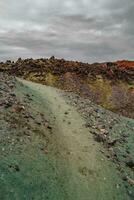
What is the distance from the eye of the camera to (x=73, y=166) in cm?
1228

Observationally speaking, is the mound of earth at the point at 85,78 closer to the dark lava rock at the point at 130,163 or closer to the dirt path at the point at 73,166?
the dirt path at the point at 73,166

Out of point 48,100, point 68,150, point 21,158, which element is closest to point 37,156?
point 21,158

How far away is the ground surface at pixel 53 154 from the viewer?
35.0 ft

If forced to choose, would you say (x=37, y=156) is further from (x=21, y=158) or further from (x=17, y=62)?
(x=17, y=62)

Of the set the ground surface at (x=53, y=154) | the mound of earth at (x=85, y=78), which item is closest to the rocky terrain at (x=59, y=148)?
the ground surface at (x=53, y=154)

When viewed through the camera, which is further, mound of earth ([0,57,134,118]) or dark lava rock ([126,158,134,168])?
mound of earth ([0,57,134,118])

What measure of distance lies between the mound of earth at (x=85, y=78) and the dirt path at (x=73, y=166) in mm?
10780

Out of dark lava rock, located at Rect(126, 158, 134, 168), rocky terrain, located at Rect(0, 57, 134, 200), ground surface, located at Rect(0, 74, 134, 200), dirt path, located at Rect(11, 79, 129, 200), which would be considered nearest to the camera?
ground surface, located at Rect(0, 74, 134, 200)

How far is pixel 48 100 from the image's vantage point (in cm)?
1678

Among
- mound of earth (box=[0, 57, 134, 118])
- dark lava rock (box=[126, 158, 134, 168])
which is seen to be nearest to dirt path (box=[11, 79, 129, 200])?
dark lava rock (box=[126, 158, 134, 168])

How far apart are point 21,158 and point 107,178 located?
2682mm

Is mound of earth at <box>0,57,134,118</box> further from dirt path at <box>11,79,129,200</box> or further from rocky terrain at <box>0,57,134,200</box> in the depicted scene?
dirt path at <box>11,79,129,200</box>

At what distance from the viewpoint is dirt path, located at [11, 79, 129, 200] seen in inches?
437

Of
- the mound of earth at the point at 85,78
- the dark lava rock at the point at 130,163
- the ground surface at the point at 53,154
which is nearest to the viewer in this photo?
the ground surface at the point at 53,154
